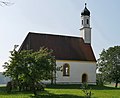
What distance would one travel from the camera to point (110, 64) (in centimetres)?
5678

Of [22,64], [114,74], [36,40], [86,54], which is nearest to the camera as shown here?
[22,64]

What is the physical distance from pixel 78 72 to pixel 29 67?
24.4 metres

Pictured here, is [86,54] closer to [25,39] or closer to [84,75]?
[84,75]

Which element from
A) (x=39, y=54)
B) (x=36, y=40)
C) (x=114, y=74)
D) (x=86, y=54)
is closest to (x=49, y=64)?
(x=39, y=54)

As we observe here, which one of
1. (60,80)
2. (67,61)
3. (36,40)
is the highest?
(36,40)

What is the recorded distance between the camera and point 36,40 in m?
43.9

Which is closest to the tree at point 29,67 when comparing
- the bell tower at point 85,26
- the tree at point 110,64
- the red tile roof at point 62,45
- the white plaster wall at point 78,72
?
the red tile roof at point 62,45

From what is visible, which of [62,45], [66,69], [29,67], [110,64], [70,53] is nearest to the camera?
[29,67]

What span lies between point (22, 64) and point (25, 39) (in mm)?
21403

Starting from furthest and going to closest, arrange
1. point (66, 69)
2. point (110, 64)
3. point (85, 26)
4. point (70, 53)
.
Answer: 1. point (110, 64)
2. point (85, 26)
3. point (70, 53)
4. point (66, 69)

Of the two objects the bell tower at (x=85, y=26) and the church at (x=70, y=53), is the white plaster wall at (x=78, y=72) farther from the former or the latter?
the bell tower at (x=85, y=26)

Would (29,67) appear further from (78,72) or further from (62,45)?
(78,72)

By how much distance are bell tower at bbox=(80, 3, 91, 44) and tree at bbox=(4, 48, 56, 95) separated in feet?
85.7

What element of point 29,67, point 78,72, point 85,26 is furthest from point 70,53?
point 29,67
